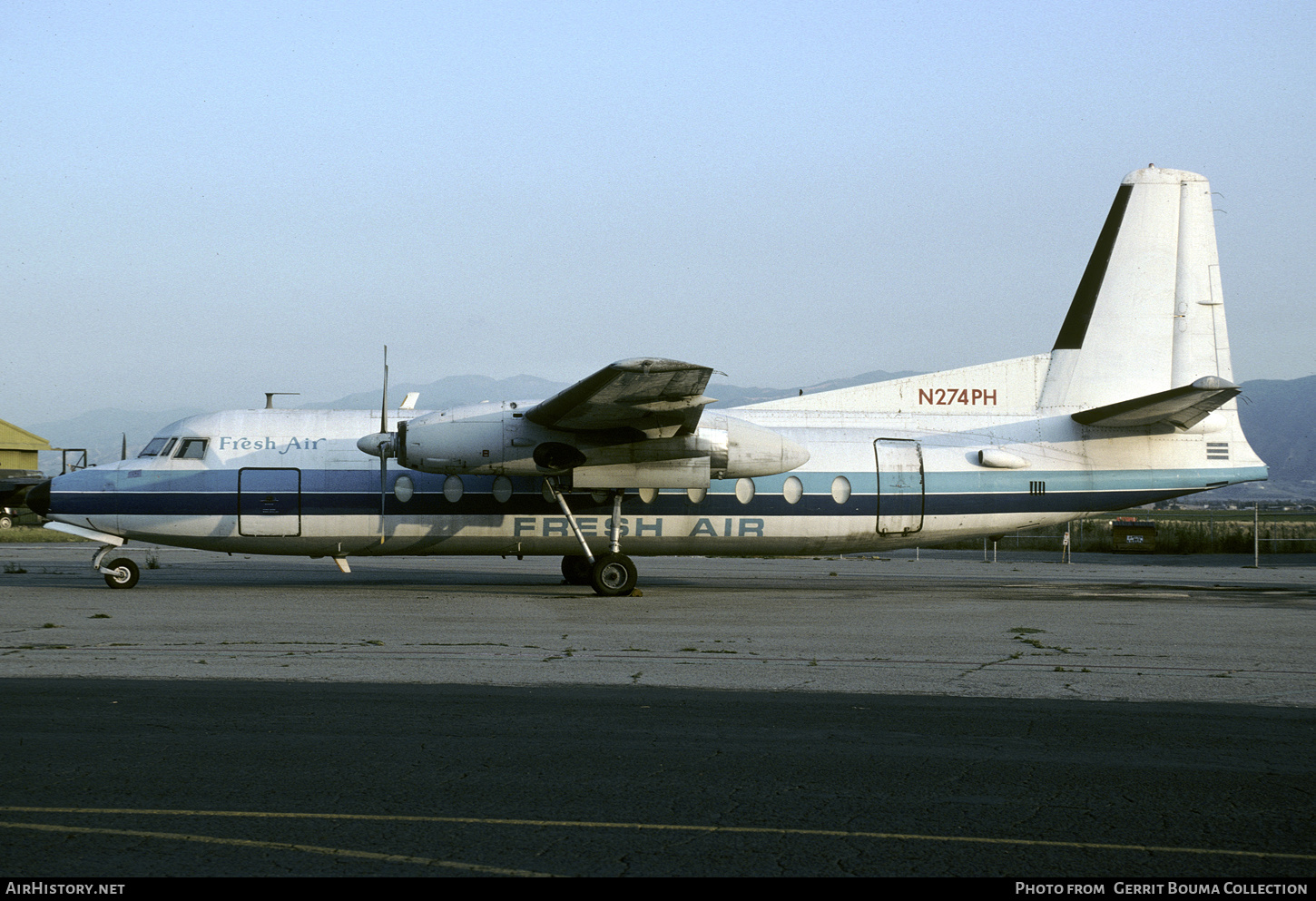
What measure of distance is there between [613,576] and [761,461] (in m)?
3.43

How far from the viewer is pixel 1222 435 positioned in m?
20.7

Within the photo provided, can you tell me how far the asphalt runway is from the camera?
4738mm

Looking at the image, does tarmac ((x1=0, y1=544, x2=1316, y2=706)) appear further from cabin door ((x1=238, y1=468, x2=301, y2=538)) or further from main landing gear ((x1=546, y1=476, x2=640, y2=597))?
cabin door ((x1=238, y1=468, x2=301, y2=538))

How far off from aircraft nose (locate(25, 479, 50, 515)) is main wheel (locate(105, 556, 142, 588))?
1.49 metres

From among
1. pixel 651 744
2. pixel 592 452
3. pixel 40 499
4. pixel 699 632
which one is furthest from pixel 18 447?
pixel 651 744

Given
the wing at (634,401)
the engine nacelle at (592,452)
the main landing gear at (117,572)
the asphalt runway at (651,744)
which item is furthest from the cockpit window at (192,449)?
the wing at (634,401)

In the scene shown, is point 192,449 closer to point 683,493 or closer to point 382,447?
point 382,447

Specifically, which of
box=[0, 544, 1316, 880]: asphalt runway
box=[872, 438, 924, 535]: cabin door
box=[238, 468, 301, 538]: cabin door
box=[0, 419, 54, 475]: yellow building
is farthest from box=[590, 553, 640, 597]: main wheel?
box=[0, 419, 54, 475]: yellow building

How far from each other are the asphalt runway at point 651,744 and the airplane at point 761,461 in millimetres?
3823

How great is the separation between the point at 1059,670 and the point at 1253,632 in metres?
5.06

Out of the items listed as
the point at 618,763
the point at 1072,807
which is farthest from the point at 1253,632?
the point at 618,763

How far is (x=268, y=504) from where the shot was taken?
758 inches

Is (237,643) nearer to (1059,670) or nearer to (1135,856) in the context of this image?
(1059,670)

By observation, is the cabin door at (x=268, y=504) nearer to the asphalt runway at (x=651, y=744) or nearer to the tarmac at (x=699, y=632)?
the tarmac at (x=699, y=632)
